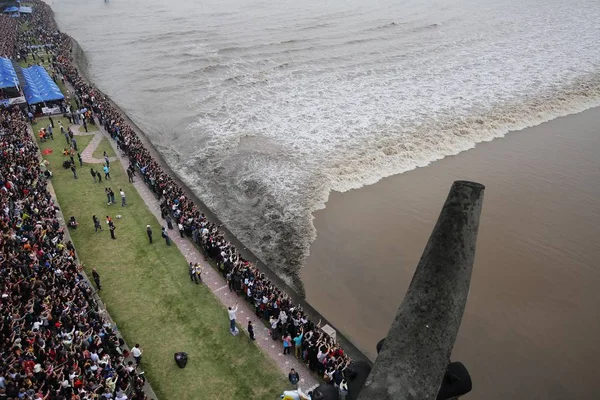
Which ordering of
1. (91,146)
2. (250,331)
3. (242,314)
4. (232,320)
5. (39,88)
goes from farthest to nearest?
(39,88)
(91,146)
(242,314)
(232,320)
(250,331)

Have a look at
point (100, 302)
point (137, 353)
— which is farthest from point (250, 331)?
point (100, 302)

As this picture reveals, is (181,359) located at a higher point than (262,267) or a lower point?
higher

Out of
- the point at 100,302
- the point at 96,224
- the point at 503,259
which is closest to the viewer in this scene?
the point at 100,302

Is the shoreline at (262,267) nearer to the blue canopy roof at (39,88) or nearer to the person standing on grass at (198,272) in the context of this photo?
the person standing on grass at (198,272)

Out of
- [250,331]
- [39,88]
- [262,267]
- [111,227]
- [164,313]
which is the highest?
[39,88]

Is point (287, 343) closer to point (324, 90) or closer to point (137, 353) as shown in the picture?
point (137, 353)

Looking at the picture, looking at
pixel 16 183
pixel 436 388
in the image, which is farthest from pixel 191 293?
pixel 436 388

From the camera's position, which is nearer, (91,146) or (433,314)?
(433,314)

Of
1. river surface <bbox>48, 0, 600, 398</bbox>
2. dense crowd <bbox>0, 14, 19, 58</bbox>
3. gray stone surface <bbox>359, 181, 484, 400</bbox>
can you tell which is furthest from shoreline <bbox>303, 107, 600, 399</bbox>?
dense crowd <bbox>0, 14, 19, 58</bbox>
